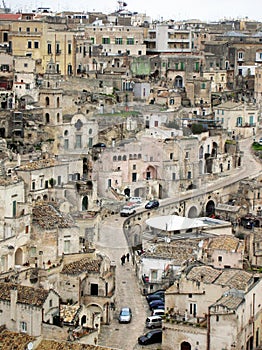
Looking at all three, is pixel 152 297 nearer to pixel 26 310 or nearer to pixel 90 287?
pixel 90 287

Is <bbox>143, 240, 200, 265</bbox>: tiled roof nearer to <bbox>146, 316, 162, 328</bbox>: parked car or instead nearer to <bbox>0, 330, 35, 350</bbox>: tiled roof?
<bbox>146, 316, 162, 328</bbox>: parked car

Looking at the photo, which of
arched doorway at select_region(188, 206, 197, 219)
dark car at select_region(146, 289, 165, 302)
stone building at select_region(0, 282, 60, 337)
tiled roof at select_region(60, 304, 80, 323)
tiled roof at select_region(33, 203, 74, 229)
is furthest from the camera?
arched doorway at select_region(188, 206, 197, 219)

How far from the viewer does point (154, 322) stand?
3039 cm

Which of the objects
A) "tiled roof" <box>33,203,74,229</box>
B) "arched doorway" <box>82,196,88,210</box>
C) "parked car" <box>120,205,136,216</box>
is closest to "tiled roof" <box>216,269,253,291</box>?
"tiled roof" <box>33,203,74,229</box>

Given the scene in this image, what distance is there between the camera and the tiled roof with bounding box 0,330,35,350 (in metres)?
27.6

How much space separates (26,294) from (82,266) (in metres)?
4.02

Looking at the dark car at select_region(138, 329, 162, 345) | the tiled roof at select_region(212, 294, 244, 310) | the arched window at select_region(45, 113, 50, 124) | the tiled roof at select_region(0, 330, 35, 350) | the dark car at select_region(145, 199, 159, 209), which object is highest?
Answer: the arched window at select_region(45, 113, 50, 124)

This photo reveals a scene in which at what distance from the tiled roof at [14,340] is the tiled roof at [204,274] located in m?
5.85

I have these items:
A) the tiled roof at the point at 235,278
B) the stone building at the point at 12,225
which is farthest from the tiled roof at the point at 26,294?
the tiled roof at the point at 235,278

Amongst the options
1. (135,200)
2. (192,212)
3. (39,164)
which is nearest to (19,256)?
(39,164)

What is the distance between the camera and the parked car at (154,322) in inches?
1194

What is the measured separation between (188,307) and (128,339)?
2246mm

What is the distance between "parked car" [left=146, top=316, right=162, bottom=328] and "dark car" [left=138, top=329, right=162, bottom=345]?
0.57 metres

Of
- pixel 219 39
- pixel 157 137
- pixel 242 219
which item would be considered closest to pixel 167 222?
pixel 242 219
